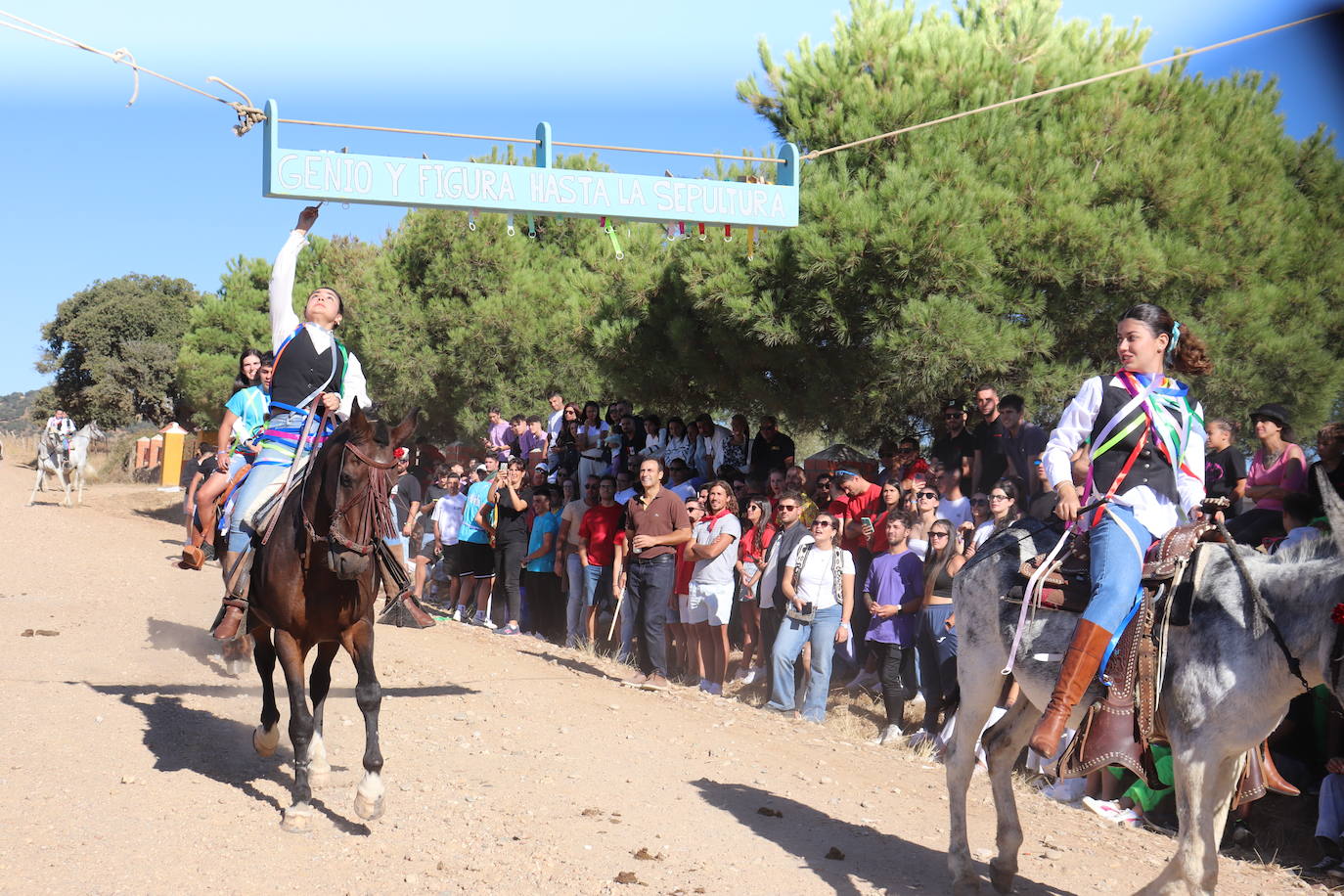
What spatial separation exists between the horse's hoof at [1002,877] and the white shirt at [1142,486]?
6.39ft

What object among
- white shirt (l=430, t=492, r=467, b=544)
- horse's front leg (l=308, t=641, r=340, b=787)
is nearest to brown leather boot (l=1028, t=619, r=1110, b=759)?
horse's front leg (l=308, t=641, r=340, b=787)

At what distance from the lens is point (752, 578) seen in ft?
40.1

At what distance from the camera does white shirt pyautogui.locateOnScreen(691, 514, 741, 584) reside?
39.8 feet

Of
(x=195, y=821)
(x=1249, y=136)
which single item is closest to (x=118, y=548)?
(x=195, y=821)

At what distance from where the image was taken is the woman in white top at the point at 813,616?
1083cm

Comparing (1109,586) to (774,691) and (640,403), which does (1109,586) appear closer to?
(774,691)

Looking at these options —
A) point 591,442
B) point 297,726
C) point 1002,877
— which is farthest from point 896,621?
point 591,442

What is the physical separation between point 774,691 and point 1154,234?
702cm

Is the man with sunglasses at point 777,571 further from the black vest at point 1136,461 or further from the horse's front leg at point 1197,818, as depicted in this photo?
the horse's front leg at point 1197,818

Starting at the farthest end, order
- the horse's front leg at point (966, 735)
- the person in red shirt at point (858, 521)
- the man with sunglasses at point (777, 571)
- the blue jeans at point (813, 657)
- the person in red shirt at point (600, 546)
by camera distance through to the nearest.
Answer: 1. the person in red shirt at point (600, 546)
2. the person in red shirt at point (858, 521)
3. the man with sunglasses at point (777, 571)
4. the blue jeans at point (813, 657)
5. the horse's front leg at point (966, 735)

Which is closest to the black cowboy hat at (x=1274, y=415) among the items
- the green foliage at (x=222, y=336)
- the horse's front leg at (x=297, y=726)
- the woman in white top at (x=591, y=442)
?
the horse's front leg at (x=297, y=726)

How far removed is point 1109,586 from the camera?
18.4ft

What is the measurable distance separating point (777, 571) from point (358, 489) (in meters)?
5.61

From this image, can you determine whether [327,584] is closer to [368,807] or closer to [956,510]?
[368,807]
